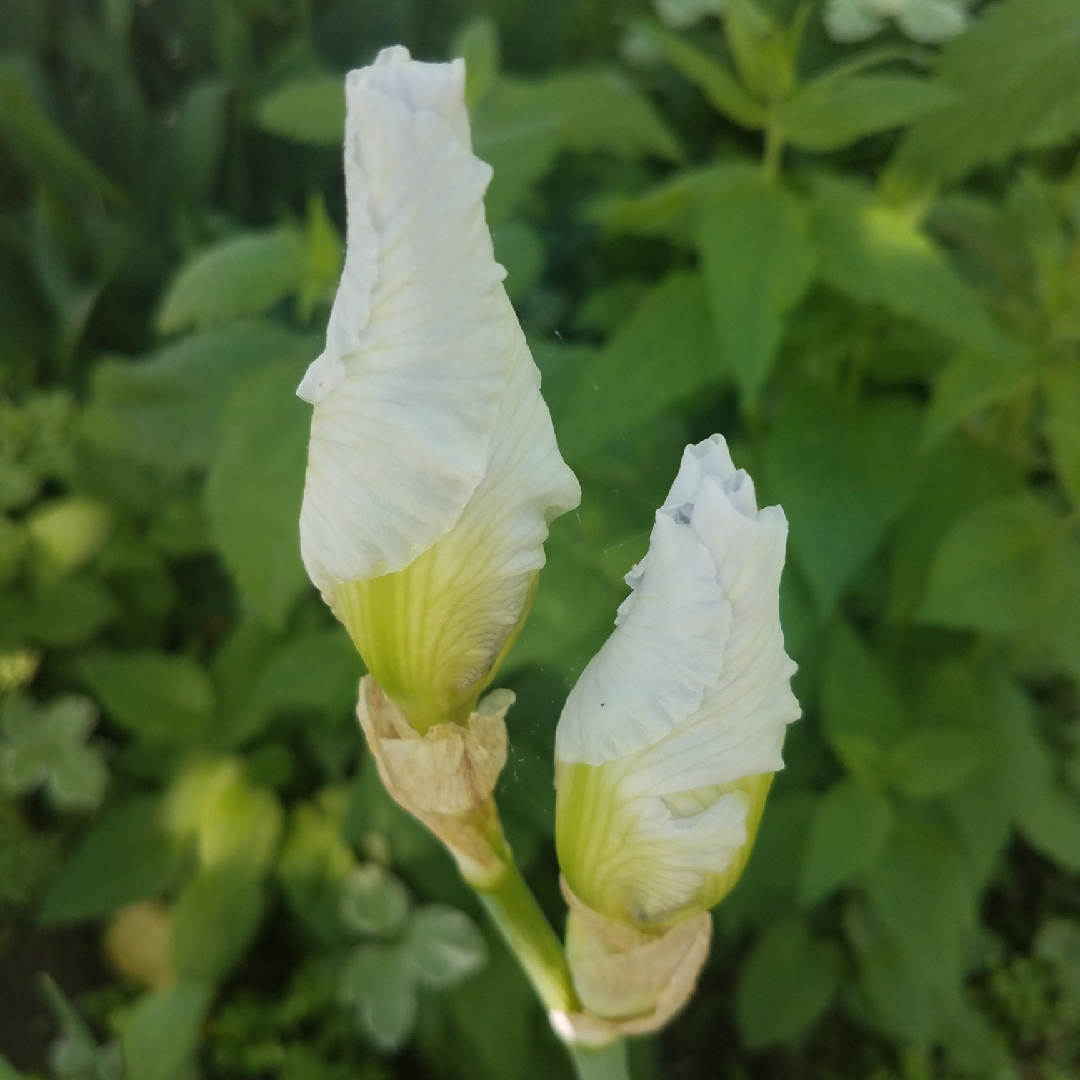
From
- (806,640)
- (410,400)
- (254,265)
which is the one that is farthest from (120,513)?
(410,400)

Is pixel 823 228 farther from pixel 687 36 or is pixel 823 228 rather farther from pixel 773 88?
pixel 687 36

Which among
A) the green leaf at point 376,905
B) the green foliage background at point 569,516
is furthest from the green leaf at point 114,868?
the green leaf at point 376,905

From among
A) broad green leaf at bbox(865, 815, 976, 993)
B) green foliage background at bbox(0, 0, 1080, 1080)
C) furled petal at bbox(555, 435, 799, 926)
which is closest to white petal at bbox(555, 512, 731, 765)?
furled petal at bbox(555, 435, 799, 926)

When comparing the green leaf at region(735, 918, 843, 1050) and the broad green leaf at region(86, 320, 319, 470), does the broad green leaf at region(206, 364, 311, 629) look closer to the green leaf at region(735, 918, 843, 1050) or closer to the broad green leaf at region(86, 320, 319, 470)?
the broad green leaf at region(86, 320, 319, 470)

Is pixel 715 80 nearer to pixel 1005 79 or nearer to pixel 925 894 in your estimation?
pixel 1005 79

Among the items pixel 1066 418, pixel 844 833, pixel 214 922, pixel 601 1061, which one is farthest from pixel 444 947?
pixel 1066 418

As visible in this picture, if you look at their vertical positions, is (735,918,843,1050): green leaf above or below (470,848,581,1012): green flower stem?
below
